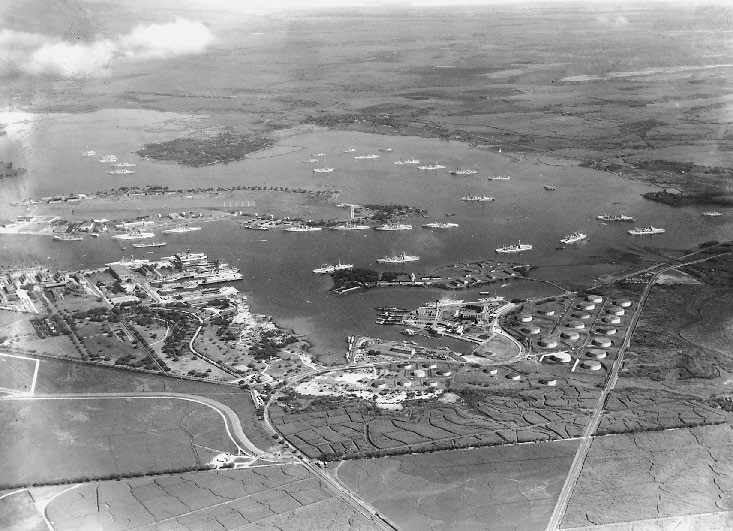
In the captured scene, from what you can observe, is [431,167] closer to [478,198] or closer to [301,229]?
[478,198]

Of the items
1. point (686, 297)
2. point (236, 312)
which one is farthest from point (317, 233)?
point (686, 297)

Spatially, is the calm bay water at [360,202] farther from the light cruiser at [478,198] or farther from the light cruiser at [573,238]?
the light cruiser at [478,198]

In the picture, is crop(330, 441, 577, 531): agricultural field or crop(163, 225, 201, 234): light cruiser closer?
crop(330, 441, 577, 531): agricultural field

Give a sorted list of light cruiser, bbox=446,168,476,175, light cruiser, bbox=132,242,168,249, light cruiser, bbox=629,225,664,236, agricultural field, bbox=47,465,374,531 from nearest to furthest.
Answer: agricultural field, bbox=47,465,374,531
light cruiser, bbox=132,242,168,249
light cruiser, bbox=629,225,664,236
light cruiser, bbox=446,168,476,175

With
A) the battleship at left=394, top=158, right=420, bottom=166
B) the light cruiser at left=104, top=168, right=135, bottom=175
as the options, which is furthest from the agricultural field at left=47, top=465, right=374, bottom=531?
the battleship at left=394, top=158, right=420, bottom=166

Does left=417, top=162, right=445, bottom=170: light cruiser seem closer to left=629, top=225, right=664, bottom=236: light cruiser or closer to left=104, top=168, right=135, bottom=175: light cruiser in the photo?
left=629, top=225, right=664, bottom=236: light cruiser

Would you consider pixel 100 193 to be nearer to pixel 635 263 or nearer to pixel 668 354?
pixel 635 263

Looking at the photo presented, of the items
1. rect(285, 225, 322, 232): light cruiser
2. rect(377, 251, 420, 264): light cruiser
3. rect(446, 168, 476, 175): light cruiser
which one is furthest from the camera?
rect(446, 168, 476, 175): light cruiser
